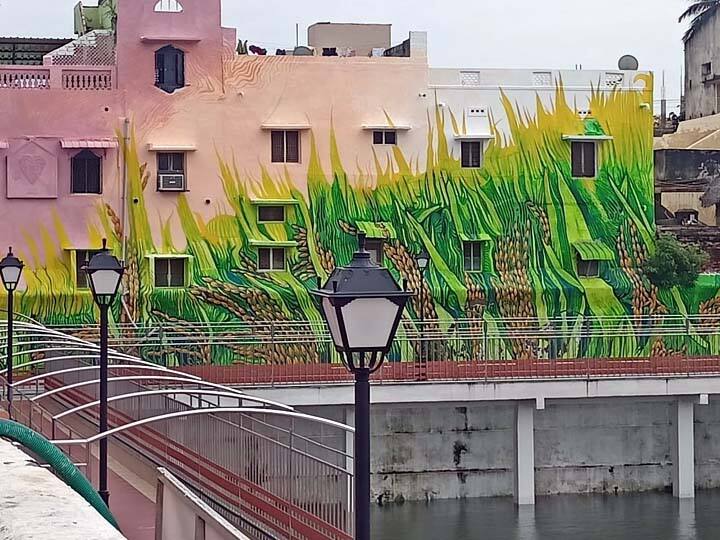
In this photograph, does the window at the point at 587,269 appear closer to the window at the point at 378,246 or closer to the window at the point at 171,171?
the window at the point at 378,246

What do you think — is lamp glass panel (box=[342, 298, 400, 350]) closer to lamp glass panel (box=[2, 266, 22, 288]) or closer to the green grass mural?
lamp glass panel (box=[2, 266, 22, 288])

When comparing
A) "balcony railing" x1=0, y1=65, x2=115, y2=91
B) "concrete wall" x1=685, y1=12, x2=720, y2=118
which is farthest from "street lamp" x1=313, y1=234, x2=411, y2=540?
"concrete wall" x1=685, y1=12, x2=720, y2=118

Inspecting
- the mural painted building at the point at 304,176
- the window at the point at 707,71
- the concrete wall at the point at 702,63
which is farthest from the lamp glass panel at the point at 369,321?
the window at the point at 707,71

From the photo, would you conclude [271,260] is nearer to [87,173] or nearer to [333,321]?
[87,173]

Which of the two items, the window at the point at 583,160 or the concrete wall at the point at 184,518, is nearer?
the concrete wall at the point at 184,518

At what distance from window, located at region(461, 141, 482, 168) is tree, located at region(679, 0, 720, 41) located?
62.3 ft

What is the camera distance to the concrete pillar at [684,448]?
29328 millimetres

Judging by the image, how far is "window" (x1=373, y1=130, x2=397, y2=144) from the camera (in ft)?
107

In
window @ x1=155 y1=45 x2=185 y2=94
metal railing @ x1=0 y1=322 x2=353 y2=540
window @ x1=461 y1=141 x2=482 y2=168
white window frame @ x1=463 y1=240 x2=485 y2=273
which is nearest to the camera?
metal railing @ x1=0 y1=322 x2=353 y2=540

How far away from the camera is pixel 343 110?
32625 millimetres

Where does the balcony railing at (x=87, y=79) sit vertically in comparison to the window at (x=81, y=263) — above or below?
above

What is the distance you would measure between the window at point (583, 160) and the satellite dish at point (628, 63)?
3659 mm

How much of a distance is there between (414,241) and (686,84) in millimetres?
21354

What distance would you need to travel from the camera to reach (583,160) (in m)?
33.9
